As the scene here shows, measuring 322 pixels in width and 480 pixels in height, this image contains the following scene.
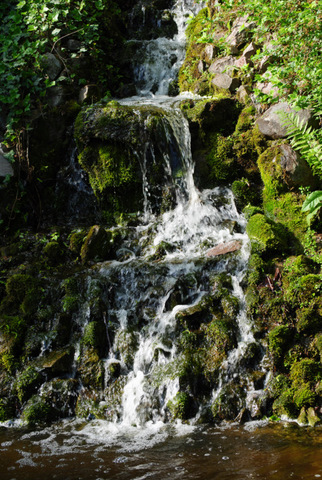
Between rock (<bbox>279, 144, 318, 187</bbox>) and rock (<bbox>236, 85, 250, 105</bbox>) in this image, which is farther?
rock (<bbox>236, 85, 250, 105</bbox>)

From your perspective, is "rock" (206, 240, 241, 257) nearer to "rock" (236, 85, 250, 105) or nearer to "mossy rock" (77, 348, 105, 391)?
"mossy rock" (77, 348, 105, 391)

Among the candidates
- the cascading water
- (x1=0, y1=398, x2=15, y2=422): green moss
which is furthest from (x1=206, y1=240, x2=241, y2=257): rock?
(x1=0, y1=398, x2=15, y2=422): green moss

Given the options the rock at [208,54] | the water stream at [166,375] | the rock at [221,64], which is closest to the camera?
the water stream at [166,375]

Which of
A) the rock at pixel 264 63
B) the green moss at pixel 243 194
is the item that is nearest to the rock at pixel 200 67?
the rock at pixel 264 63

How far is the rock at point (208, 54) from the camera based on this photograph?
10414 millimetres

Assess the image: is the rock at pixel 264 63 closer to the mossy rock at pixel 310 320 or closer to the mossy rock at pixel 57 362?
the mossy rock at pixel 310 320

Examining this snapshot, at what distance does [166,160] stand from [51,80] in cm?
389

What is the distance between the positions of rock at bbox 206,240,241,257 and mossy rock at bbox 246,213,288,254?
27cm

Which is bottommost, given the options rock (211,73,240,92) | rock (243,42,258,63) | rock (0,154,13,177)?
rock (0,154,13,177)

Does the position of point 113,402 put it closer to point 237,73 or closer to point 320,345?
point 320,345

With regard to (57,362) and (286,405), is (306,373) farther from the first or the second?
(57,362)

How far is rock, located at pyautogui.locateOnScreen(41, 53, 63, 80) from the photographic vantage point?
9982 millimetres

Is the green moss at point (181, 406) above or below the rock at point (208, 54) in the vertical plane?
below

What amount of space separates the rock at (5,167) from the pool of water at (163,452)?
560cm
